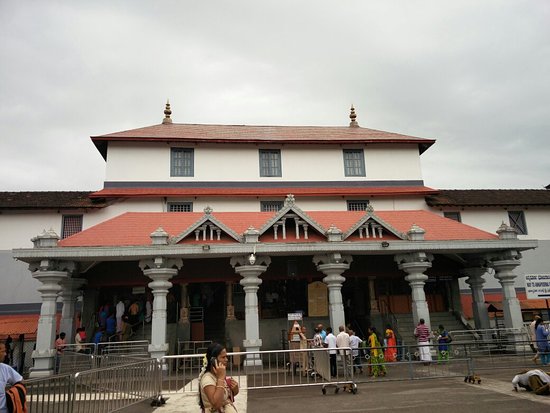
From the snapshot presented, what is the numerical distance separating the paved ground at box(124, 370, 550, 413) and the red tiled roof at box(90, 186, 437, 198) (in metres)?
14.2

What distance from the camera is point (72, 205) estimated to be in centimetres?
2380

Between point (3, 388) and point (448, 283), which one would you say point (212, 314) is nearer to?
point (448, 283)

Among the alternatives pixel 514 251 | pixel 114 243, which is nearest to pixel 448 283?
pixel 514 251

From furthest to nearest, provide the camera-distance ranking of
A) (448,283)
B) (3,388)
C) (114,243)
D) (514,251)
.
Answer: (448,283) → (514,251) → (114,243) → (3,388)

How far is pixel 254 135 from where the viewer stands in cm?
2791

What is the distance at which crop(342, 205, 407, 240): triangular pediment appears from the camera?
18.0m

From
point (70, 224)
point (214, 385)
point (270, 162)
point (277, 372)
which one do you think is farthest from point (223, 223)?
point (214, 385)

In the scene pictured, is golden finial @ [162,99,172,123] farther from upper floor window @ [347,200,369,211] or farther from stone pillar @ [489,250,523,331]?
stone pillar @ [489,250,523,331]

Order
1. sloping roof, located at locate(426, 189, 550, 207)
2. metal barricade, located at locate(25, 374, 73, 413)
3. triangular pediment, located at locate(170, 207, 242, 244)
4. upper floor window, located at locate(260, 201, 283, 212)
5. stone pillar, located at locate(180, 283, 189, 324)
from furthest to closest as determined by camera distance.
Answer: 1. sloping roof, located at locate(426, 189, 550, 207)
2. upper floor window, located at locate(260, 201, 283, 212)
3. stone pillar, located at locate(180, 283, 189, 324)
4. triangular pediment, located at locate(170, 207, 242, 244)
5. metal barricade, located at locate(25, 374, 73, 413)

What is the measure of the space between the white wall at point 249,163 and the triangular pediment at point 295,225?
8.66 m

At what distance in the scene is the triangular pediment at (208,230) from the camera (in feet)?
56.2

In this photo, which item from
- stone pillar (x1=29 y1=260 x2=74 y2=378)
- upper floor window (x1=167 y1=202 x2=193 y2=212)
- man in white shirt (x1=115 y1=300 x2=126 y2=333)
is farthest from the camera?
upper floor window (x1=167 y1=202 x2=193 y2=212)

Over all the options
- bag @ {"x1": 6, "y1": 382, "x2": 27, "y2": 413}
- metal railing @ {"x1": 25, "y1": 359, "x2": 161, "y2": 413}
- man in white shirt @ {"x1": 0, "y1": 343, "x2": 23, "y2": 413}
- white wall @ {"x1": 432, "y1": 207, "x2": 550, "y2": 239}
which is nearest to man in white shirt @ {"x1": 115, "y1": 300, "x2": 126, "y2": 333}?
metal railing @ {"x1": 25, "y1": 359, "x2": 161, "y2": 413}

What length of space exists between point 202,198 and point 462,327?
603 inches
